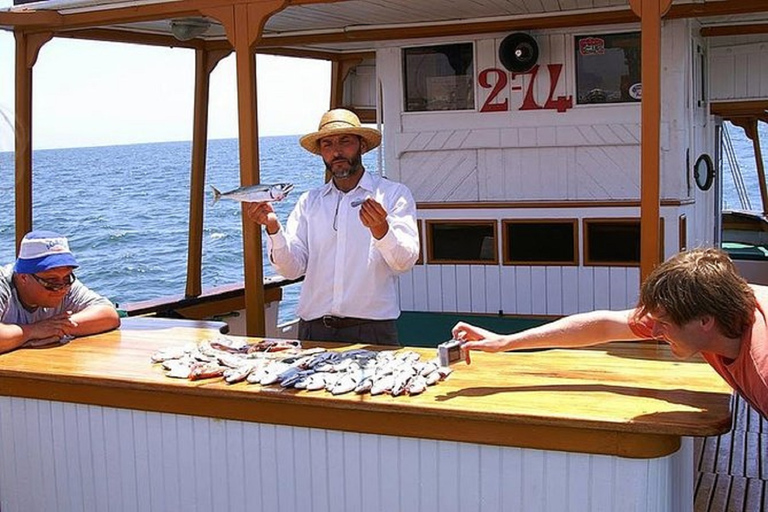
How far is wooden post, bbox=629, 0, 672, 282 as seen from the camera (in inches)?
180

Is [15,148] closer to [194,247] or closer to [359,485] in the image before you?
[194,247]

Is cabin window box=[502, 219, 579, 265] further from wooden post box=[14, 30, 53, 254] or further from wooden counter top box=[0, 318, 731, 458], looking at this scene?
wooden post box=[14, 30, 53, 254]

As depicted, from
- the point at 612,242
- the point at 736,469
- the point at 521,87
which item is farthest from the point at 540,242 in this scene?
the point at 736,469

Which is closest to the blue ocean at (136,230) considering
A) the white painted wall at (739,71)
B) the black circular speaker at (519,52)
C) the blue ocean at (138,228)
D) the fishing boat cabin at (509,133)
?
the blue ocean at (138,228)

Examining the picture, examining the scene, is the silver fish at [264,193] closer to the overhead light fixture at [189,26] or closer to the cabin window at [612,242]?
the overhead light fixture at [189,26]

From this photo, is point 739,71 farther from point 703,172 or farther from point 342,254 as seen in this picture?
point 342,254

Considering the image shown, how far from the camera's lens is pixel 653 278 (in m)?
2.99

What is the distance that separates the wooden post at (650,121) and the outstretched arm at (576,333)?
47.7 inches

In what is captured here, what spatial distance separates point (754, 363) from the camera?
9.45 feet

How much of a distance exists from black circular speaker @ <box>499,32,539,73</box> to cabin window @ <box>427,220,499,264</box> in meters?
1.30

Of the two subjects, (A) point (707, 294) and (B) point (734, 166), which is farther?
(B) point (734, 166)

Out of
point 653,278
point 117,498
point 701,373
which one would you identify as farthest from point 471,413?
point 117,498

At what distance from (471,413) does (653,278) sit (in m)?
A: 0.78

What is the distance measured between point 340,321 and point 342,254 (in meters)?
0.34
